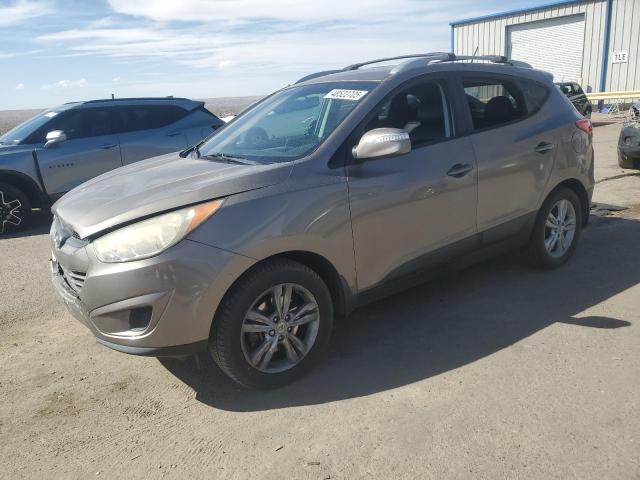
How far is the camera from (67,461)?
8.97ft

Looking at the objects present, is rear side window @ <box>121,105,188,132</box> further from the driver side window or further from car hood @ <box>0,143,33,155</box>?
the driver side window

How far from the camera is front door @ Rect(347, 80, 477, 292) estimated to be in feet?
11.3

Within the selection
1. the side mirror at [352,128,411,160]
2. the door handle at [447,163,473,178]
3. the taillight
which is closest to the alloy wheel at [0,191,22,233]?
the side mirror at [352,128,411,160]

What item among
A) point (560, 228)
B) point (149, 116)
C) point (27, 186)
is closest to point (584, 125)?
point (560, 228)

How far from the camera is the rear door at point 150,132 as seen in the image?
852cm

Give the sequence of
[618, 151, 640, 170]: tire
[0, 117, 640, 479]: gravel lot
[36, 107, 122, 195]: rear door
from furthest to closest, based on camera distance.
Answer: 1. [618, 151, 640, 170]: tire
2. [36, 107, 122, 195]: rear door
3. [0, 117, 640, 479]: gravel lot

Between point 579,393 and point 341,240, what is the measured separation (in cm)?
157

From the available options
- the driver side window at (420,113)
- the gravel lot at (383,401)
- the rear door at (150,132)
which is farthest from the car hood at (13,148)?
the driver side window at (420,113)

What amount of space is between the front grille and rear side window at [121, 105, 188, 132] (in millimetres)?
6017

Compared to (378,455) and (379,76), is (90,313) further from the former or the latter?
(379,76)

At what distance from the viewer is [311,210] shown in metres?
3.17

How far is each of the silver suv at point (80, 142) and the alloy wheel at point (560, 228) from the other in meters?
5.90

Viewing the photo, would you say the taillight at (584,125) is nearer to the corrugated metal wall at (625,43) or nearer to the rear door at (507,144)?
the rear door at (507,144)

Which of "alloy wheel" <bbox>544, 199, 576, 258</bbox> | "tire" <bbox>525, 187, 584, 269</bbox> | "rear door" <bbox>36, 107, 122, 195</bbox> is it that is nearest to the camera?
"tire" <bbox>525, 187, 584, 269</bbox>
